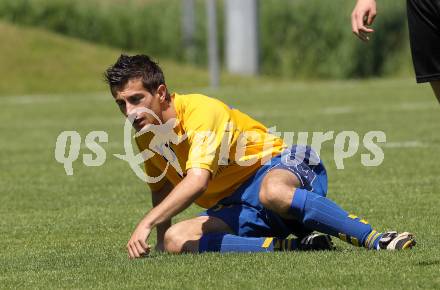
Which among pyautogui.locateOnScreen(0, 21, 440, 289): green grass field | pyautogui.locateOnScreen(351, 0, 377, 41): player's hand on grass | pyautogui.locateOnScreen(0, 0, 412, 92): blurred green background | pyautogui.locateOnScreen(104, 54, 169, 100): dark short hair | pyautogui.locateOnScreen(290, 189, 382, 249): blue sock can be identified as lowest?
pyautogui.locateOnScreen(0, 0, 412, 92): blurred green background

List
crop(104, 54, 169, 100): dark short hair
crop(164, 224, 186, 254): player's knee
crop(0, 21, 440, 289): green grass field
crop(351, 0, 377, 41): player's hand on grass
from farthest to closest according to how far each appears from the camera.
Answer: crop(164, 224, 186, 254): player's knee < crop(104, 54, 169, 100): dark short hair < crop(0, 21, 440, 289): green grass field < crop(351, 0, 377, 41): player's hand on grass

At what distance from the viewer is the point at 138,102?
6.15 metres

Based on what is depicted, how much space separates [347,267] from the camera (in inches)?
226

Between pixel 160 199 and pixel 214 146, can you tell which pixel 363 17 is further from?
pixel 160 199

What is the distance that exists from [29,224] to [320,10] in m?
27.6

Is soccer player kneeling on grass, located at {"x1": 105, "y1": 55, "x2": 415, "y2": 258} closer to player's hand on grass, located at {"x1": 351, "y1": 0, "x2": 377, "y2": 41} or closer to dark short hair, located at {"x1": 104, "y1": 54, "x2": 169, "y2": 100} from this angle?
dark short hair, located at {"x1": 104, "y1": 54, "x2": 169, "y2": 100}

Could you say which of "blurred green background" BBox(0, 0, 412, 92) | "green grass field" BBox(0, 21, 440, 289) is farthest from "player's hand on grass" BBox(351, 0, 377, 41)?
"blurred green background" BBox(0, 0, 412, 92)

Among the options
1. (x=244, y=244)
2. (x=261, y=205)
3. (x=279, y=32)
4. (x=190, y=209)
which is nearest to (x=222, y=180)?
(x=261, y=205)

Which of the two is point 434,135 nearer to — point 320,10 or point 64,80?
point 64,80

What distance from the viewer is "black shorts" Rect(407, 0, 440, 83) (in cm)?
585

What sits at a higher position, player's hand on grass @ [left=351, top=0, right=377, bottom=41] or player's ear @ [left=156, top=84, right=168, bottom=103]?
player's hand on grass @ [left=351, top=0, right=377, bottom=41]

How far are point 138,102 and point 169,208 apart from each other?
0.59 meters

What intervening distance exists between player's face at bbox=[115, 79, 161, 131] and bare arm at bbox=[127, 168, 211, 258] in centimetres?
39

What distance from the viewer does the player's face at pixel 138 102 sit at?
6105 mm
